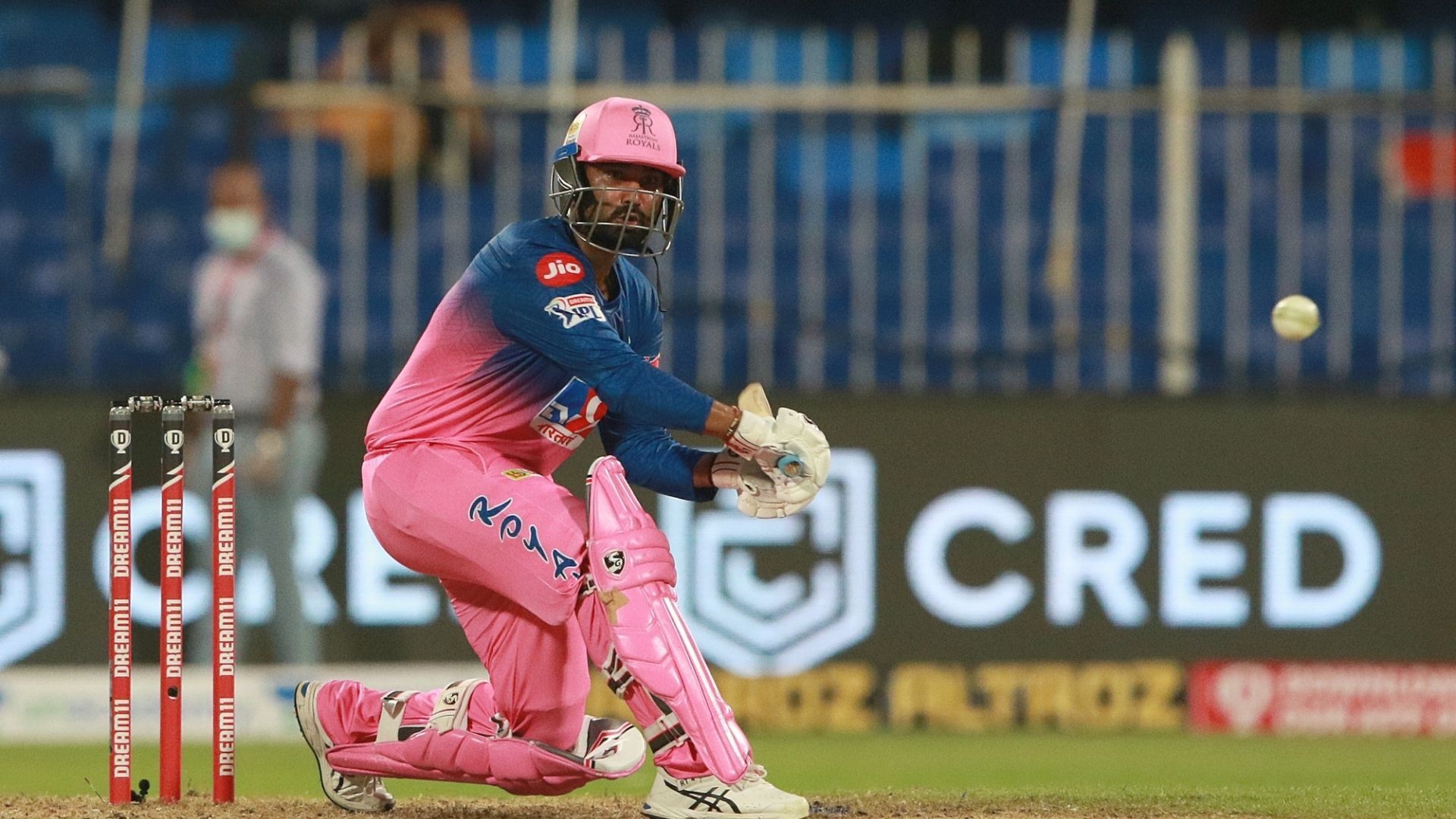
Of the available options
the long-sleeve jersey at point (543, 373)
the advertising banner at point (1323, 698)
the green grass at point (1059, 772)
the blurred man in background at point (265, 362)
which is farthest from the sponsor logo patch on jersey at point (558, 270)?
the advertising banner at point (1323, 698)

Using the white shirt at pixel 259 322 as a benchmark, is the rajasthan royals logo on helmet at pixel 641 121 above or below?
above

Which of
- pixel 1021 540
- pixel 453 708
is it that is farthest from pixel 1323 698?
pixel 453 708

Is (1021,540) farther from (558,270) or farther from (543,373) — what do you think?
(558,270)

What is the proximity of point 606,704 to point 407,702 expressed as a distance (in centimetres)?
380

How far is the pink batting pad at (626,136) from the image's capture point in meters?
5.42

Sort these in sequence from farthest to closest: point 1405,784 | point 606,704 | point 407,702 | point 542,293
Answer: point 606,704 < point 1405,784 < point 407,702 < point 542,293

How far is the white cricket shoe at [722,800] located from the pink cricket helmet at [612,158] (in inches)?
52.7

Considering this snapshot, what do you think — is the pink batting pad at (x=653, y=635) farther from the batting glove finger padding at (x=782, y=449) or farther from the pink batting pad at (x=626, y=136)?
the pink batting pad at (x=626, y=136)

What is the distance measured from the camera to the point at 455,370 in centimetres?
544

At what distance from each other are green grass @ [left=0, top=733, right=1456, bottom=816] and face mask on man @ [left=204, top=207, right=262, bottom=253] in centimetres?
236

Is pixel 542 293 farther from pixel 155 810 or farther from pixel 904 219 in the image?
pixel 904 219

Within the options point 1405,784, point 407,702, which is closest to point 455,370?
point 407,702

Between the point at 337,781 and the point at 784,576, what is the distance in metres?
3.96

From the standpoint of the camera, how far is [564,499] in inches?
209
